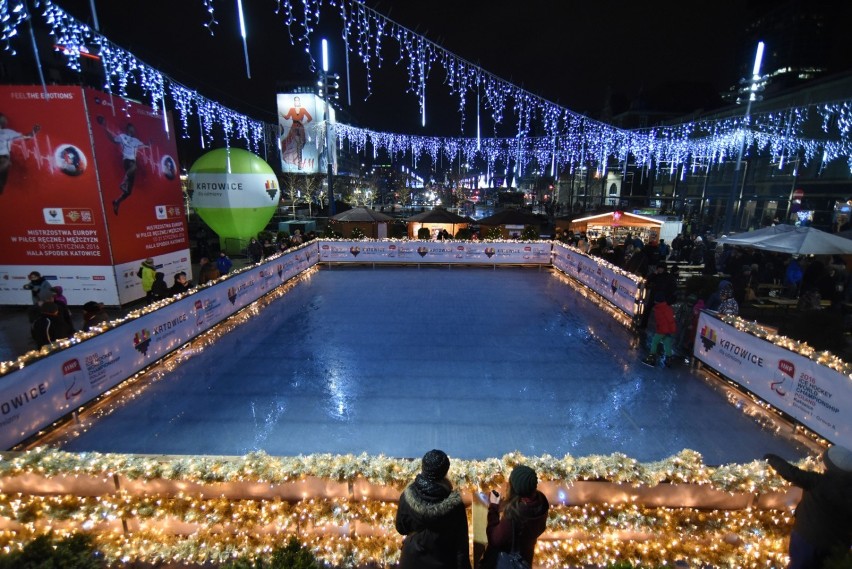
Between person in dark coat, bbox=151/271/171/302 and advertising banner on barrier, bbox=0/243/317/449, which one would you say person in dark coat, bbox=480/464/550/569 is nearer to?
advertising banner on barrier, bbox=0/243/317/449

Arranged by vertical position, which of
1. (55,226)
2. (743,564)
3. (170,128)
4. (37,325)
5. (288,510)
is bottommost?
(743,564)

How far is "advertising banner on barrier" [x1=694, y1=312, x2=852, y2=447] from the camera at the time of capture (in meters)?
5.03

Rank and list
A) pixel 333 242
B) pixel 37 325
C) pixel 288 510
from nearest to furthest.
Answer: pixel 288 510, pixel 37 325, pixel 333 242

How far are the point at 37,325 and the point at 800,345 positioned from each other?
38.5 ft

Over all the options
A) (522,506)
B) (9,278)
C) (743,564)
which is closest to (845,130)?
(743,564)

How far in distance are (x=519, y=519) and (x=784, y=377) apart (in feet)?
18.7

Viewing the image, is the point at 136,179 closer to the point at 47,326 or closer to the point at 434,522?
the point at 47,326

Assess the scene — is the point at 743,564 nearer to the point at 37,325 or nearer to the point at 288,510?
the point at 288,510

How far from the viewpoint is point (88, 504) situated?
142 inches

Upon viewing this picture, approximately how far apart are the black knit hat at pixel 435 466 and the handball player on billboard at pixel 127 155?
40.4 feet

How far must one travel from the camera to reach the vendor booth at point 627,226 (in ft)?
67.7

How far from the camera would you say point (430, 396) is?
261 inches

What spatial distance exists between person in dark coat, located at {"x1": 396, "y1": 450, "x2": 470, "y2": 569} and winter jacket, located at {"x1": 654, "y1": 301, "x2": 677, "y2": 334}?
6.70 meters

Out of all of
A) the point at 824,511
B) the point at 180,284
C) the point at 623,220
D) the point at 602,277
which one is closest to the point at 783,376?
the point at 824,511
